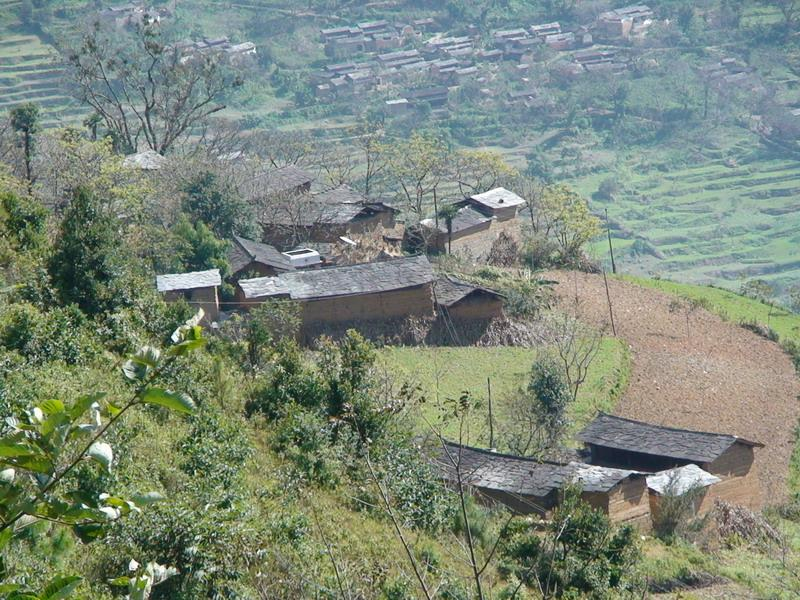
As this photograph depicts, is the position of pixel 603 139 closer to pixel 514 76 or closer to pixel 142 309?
pixel 514 76

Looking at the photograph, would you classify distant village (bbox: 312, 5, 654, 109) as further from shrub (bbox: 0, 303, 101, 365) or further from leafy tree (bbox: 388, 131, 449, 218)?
shrub (bbox: 0, 303, 101, 365)

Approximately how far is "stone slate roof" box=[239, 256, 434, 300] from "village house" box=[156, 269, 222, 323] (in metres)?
0.87

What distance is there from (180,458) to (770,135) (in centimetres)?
8759

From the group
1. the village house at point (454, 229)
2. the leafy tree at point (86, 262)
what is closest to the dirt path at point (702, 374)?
the village house at point (454, 229)

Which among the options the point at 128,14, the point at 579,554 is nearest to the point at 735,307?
the point at 579,554

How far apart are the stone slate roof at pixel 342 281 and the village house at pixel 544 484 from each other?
8.97m

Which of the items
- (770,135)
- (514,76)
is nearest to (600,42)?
(514,76)

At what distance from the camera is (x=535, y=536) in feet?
49.9

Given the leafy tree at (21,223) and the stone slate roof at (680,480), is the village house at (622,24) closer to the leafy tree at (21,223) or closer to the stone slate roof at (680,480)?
the stone slate roof at (680,480)

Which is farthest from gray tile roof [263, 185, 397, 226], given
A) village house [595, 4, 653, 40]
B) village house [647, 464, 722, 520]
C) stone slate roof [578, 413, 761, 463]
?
village house [595, 4, 653, 40]

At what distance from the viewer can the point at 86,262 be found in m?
18.5

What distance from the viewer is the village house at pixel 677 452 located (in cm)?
2144

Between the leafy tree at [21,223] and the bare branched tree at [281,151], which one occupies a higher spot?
the leafy tree at [21,223]

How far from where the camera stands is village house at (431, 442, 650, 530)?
17.9 metres
